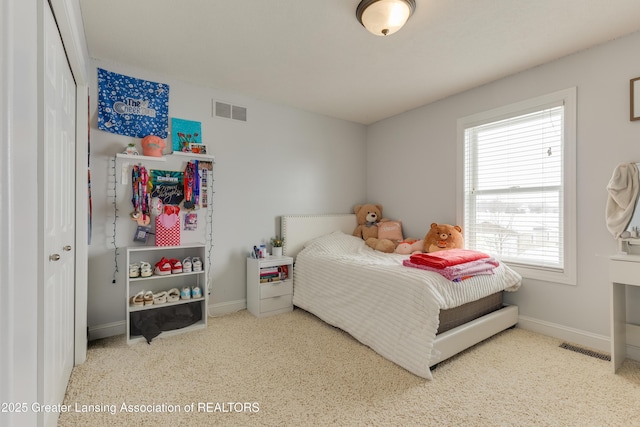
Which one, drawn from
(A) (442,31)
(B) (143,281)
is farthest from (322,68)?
(B) (143,281)

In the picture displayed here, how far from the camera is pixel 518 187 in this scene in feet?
9.14

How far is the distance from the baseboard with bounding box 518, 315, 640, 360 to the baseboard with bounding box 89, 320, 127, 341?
3573mm

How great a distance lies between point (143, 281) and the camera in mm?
2719

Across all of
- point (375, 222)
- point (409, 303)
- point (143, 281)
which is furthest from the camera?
point (375, 222)

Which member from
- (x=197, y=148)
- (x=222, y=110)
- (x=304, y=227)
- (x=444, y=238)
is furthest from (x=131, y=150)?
(x=444, y=238)

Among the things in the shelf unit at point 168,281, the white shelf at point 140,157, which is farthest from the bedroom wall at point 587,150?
the white shelf at point 140,157

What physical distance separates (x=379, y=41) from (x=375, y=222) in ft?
7.52

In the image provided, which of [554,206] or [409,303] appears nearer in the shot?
[409,303]

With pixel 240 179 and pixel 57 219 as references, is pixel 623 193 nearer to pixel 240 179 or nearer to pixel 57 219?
pixel 240 179

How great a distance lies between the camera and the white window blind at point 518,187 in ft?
8.42

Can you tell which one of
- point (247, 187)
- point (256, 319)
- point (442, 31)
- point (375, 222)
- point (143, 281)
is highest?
point (442, 31)

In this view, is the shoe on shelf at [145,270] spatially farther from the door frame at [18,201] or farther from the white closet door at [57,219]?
the door frame at [18,201]

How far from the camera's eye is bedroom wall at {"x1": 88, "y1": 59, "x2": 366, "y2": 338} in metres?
2.54

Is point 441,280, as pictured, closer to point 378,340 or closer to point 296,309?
point 378,340
